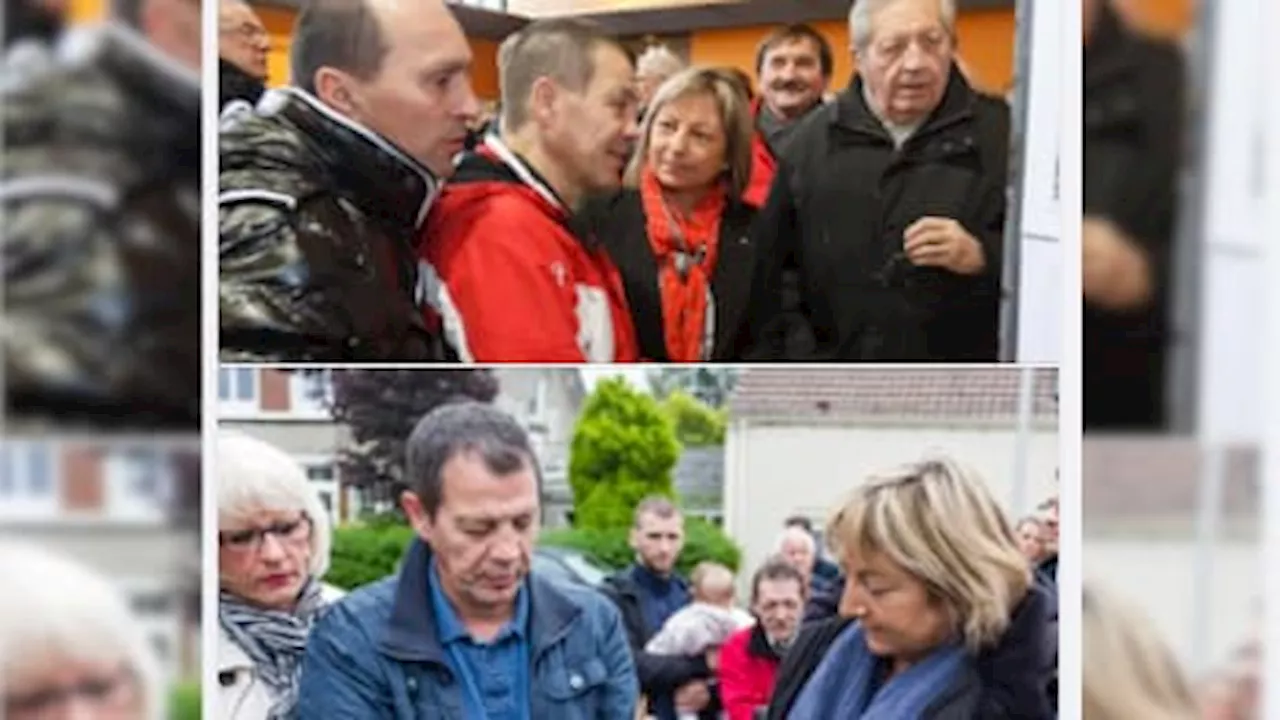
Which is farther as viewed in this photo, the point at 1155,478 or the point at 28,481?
the point at 28,481

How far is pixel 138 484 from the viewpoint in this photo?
1400mm

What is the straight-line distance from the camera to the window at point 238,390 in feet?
4.39

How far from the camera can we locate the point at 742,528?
4.27ft

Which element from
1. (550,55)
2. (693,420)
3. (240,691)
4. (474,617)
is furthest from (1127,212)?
(240,691)

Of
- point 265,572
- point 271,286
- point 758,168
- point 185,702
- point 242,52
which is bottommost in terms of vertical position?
point 185,702

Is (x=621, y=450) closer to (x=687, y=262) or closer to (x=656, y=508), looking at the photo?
(x=656, y=508)

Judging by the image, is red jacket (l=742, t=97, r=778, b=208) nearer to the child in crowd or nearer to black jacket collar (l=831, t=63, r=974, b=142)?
black jacket collar (l=831, t=63, r=974, b=142)

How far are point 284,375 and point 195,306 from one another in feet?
0.34

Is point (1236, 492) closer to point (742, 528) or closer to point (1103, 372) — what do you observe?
point (1103, 372)

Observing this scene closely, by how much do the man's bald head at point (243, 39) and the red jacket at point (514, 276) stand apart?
198 mm

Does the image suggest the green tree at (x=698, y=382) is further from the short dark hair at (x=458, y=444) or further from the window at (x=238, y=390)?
the window at (x=238, y=390)

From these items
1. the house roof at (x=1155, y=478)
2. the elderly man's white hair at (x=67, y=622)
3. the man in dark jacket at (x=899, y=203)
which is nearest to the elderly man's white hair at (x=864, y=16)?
the man in dark jacket at (x=899, y=203)

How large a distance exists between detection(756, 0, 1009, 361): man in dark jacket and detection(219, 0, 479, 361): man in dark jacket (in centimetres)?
31

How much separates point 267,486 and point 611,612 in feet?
1.06
